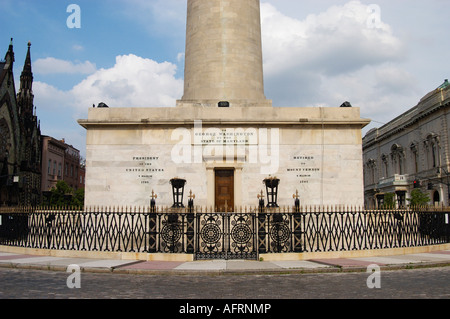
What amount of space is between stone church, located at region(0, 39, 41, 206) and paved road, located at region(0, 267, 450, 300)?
162ft

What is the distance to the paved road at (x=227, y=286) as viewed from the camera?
8.26 metres

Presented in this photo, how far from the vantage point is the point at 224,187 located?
21422 mm

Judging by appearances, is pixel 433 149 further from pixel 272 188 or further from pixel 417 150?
pixel 272 188

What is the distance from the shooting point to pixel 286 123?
21578 mm

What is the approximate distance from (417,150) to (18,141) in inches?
2384

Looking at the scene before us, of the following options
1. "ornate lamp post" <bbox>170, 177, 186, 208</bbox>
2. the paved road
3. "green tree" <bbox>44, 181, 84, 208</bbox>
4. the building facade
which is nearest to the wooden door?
"ornate lamp post" <bbox>170, 177, 186, 208</bbox>

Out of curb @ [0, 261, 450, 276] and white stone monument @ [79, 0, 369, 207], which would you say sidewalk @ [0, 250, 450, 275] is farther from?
white stone monument @ [79, 0, 369, 207]

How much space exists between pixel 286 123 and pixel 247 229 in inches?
336

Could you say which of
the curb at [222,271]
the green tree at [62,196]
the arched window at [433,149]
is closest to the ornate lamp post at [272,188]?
the curb at [222,271]

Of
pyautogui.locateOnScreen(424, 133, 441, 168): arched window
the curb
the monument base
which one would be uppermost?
pyautogui.locateOnScreen(424, 133, 441, 168): arched window

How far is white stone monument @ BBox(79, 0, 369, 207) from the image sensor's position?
21.2m

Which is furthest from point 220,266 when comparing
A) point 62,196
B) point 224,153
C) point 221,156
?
point 62,196

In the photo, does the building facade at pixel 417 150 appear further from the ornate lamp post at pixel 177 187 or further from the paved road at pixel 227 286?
the paved road at pixel 227 286
